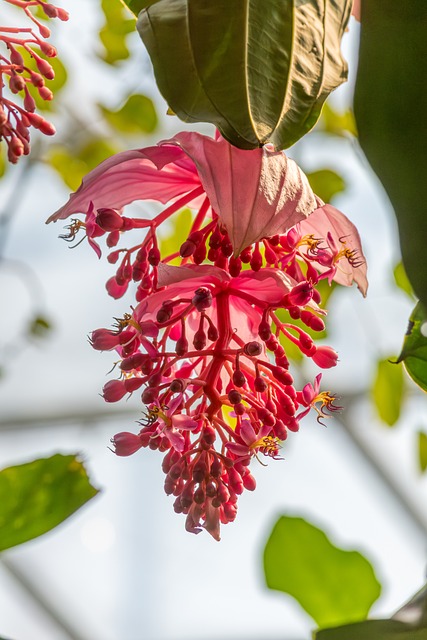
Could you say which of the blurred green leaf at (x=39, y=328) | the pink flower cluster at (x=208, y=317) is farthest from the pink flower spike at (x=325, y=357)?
the blurred green leaf at (x=39, y=328)

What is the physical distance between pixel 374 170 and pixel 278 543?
30 centimetres

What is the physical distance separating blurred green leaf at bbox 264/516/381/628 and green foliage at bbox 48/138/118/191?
486 mm

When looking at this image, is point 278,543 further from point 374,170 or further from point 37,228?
point 37,228

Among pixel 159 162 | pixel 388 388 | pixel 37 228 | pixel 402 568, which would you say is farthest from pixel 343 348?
pixel 159 162

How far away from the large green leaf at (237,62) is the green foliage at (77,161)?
571 millimetres

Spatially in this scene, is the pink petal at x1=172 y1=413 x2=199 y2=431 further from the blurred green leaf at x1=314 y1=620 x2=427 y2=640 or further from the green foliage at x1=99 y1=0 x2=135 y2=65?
the green foliage at x1=99 y1=0 x2=135 y2=65

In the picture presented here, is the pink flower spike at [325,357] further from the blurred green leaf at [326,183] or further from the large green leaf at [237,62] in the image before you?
the blurred green leaf at [326,183]

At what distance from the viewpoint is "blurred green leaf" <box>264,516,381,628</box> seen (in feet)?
1.66

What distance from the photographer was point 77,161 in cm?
99

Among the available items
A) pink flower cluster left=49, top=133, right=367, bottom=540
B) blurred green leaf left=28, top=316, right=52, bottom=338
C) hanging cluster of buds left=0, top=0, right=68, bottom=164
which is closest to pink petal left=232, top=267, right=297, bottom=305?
pink flower cluster left=49, top=133, right=367, bottom=540

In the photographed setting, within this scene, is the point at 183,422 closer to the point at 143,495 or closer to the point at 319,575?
the point at 319,575

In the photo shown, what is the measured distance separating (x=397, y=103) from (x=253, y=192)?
76mm

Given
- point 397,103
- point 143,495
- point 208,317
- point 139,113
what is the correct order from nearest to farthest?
point 397,103, point 208,317, point 139,113, point 143,495

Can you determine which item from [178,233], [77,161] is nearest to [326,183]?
[178,233]
